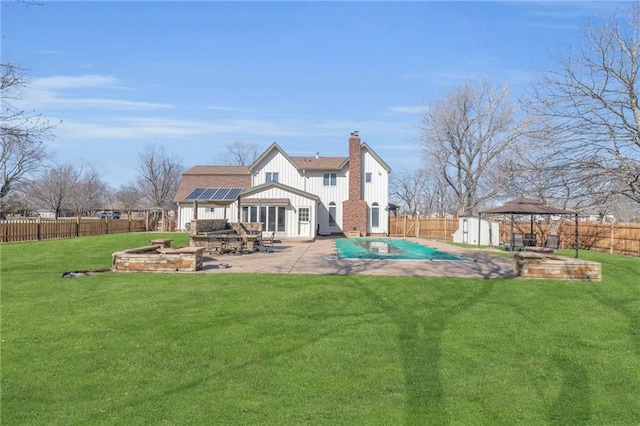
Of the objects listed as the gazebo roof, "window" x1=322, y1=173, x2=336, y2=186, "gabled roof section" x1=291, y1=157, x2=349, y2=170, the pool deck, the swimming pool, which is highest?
"gabled roof section" x1=291, y1=157, x2=349, y2=170

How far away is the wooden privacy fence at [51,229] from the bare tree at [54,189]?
3193 centimetres

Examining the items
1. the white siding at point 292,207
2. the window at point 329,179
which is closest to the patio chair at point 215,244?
the white siding at point 292,207

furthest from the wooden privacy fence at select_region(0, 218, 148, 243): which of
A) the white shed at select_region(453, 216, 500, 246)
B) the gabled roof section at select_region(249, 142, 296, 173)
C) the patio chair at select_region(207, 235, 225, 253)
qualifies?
the white shed at select_region(453, 216, 500, 246)

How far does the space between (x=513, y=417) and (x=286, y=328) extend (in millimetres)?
3396

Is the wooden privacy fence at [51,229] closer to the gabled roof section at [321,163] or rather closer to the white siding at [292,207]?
the white siding at [292,207]

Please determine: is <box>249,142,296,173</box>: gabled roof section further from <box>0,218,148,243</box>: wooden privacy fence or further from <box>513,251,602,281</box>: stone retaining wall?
<box>513,251,602,281</box>: stone retaining wall

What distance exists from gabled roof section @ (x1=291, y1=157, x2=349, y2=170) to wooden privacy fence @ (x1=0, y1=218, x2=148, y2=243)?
1510 cm

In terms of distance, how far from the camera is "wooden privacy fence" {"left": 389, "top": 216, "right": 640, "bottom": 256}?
22.2 m

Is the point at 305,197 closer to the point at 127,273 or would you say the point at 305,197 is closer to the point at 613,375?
the point at 127,273

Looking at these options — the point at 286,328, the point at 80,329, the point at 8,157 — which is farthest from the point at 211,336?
the point at 8,157

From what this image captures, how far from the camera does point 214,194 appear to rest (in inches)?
1441

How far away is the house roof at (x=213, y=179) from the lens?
1642 inches

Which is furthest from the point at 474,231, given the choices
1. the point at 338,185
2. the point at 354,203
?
the point at 338,185

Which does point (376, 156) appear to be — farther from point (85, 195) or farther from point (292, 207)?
point (85, 195)
